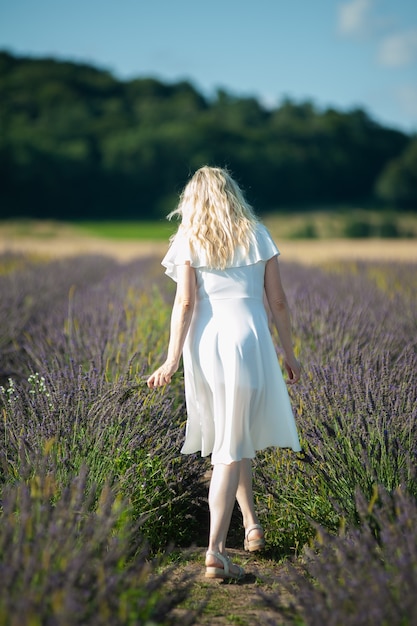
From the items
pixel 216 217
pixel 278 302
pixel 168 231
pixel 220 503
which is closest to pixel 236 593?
pixel 220 503

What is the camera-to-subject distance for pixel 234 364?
284cm

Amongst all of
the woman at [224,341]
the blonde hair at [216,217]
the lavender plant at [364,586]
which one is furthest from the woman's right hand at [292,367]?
the lavender plant at [364,586]

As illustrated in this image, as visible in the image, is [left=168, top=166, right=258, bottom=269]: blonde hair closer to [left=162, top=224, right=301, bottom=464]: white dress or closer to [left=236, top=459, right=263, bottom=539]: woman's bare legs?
[left=162, top=224, right=301, bottom=464]: white dress

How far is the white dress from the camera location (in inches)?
112

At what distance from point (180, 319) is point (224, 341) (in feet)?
0.60

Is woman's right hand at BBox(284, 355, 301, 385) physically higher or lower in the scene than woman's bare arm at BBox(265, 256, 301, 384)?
lower

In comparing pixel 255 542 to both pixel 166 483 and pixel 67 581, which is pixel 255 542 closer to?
pixel 166 483

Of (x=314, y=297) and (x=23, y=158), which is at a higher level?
(x=23, y=158)

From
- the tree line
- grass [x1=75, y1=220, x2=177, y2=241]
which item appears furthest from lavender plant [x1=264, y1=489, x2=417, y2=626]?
the tree line

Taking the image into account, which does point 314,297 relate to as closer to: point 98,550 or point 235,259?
point 235,259

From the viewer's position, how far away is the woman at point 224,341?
2.85 metres

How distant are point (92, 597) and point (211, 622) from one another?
686mm

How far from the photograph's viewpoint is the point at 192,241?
293 centimetres

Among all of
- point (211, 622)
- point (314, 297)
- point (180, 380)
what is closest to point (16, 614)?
point (211, 622)
